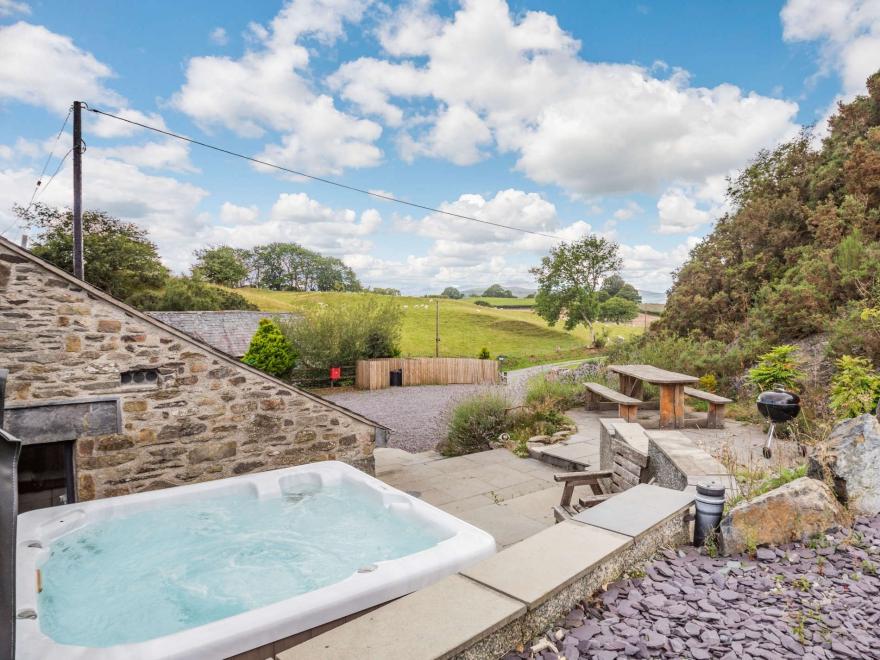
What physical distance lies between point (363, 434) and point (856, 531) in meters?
4.97

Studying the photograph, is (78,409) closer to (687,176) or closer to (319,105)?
(319,105)

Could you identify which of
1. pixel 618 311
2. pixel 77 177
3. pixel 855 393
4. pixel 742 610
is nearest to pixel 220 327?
pixel 77 177

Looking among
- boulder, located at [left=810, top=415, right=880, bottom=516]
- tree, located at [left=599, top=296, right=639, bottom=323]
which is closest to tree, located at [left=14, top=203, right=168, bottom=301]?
boulder, located at [left=810, top=415, right=880, bottom=516]

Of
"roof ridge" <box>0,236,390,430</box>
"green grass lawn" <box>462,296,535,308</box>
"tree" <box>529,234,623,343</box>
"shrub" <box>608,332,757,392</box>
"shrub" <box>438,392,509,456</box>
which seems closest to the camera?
"roof ridge" <box>0,236,390,430</box>

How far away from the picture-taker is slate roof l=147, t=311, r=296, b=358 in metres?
20.7

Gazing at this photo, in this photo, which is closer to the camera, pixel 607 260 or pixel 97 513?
pixel 97 513

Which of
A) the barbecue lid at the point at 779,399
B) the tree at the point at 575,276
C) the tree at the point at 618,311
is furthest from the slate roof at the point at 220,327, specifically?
the tree at the point at 618,311

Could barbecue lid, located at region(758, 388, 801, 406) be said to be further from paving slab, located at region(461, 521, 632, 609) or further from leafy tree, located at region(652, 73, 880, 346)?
paving slab, located at region(461, 521, 632, 609)

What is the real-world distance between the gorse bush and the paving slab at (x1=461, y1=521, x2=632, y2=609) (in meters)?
16.1

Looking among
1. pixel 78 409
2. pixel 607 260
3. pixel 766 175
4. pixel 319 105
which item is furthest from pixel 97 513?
pixel 607 260

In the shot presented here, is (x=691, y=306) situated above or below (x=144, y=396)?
above

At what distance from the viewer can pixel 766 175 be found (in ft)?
47.8

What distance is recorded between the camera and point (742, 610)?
6.87 feet

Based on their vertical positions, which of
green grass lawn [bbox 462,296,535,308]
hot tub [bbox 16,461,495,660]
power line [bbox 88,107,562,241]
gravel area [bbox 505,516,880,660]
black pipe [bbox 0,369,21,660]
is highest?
power line [bbox 88,107,562,241]
